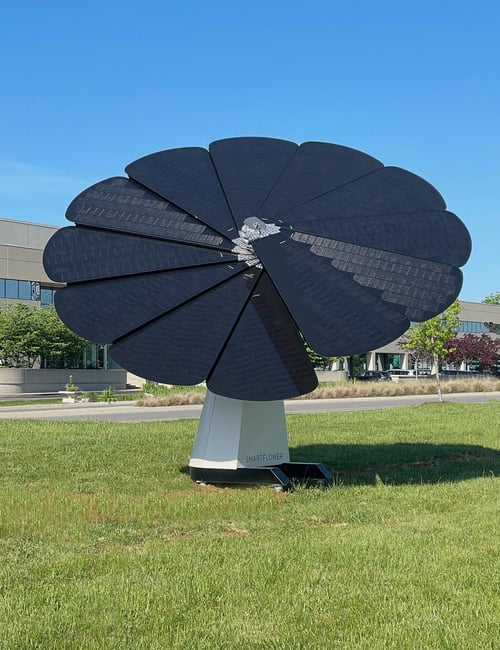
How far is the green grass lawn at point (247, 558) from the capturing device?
493 centimetres

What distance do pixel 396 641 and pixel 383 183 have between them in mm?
8068

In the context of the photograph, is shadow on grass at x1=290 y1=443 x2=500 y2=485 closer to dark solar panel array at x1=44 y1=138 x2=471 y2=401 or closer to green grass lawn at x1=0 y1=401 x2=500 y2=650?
green grass lawn at x1=0 y1=401 x2=500 y2=650

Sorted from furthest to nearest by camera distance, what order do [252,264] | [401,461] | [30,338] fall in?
[30,338]
[401,461]
[252,264]

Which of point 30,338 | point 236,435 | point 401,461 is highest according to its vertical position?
point 30,338

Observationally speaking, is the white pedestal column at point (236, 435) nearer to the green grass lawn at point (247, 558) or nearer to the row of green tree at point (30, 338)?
the green grass lawn at point (247, 558)

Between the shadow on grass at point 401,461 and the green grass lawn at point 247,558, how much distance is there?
0.27ft

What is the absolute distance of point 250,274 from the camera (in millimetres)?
10289

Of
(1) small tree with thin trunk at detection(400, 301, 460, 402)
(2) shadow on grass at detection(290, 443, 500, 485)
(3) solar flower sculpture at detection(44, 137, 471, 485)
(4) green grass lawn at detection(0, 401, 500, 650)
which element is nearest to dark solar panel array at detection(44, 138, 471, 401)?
(3) solar flower sculpture at detection(44, 137, 471, 485)

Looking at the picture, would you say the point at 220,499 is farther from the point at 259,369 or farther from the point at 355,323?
the point at 355,323

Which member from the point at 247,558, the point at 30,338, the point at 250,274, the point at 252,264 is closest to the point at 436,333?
the point at 252,264

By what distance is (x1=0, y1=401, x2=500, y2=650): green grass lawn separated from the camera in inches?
194

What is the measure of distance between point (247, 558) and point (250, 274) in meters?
4.61

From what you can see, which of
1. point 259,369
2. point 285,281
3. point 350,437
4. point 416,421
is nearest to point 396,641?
point 259,369

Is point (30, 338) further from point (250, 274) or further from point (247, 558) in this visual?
point (247, 558)
